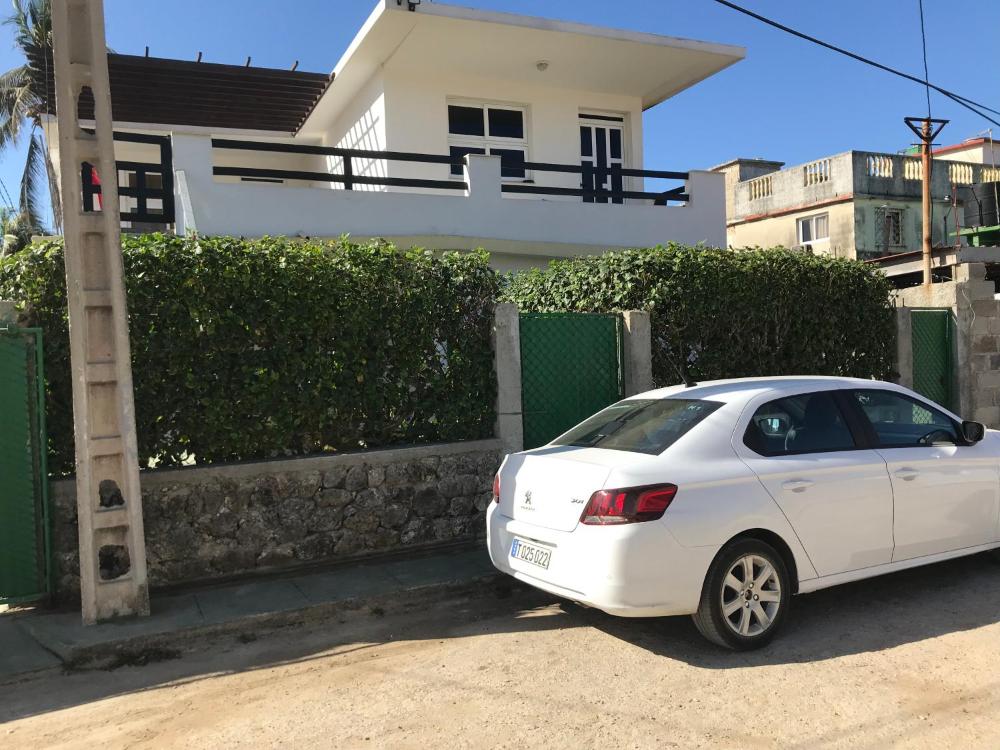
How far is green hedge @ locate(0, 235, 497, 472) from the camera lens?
→ 6035 mm

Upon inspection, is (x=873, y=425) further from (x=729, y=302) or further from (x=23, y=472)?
(x=23, y=472)

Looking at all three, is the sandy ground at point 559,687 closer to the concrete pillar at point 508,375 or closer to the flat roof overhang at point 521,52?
the concrete pillar at point 508,375

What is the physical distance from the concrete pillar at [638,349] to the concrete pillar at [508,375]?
1186 millimetres

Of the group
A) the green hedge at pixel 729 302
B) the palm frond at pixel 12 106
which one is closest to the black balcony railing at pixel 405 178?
the green hedge at pixel 729 302

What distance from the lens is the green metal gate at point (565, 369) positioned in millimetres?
7680

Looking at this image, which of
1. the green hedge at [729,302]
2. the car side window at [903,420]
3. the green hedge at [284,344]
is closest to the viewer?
the car side window at [903,420]

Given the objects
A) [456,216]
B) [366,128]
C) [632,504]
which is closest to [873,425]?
[632,504]

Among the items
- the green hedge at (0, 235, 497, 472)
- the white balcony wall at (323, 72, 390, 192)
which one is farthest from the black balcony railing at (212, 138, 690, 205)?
the green hedge at (0, 235, 497, 472)

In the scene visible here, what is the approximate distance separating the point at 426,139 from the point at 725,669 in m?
12.1

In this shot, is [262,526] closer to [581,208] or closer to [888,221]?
[581,208]

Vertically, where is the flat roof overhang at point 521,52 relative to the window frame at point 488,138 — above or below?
above

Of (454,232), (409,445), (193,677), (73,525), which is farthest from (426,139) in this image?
(193,677)

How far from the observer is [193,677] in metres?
4.73

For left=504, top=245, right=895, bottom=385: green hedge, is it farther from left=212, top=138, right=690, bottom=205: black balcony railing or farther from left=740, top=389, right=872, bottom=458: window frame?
left=212, top=138, right=690, bottom=205: black balcony railing
